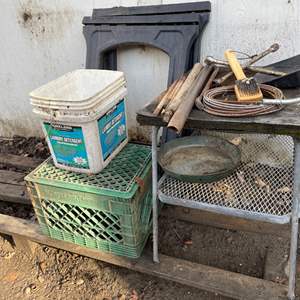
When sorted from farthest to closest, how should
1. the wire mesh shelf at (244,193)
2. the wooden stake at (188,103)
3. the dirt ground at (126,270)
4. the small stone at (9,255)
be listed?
the small stone at (9,255), the dirt ground at (126,270), the wire mesh shelf at (244,193), the wooden stake at (188,103)

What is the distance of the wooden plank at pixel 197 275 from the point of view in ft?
5.63

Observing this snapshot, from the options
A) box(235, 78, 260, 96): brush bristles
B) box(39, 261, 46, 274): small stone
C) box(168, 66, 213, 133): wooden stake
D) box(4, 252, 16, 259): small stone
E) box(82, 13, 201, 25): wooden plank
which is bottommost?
box(4, 252, 16, 259): small stone

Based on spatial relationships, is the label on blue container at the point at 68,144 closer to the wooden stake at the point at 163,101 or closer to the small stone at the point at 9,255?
the wooden stake at the point at 163,101

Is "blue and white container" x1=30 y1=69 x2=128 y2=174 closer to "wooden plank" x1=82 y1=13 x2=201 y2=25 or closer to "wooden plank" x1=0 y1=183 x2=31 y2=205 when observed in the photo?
"wooden plank" x1=82 y1=13 x2=201 y2=25

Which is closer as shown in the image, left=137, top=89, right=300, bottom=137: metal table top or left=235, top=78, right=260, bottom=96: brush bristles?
left=137, top=89, right=300, bottom=137: metal table top

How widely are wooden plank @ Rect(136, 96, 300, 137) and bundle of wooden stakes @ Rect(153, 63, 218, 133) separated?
38 millimetres

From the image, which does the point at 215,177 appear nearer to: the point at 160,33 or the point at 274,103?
the point at 274,103

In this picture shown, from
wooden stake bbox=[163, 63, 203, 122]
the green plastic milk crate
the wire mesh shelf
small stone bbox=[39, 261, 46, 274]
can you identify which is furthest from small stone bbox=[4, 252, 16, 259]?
wooden stake bbox=[163, 63, 203, 122]

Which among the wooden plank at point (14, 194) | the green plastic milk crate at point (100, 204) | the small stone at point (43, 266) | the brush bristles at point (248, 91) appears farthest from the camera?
the wooden plank at point (14, 194)

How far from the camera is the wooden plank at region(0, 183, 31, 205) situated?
2464 mm

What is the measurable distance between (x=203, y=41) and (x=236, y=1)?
0.99ft

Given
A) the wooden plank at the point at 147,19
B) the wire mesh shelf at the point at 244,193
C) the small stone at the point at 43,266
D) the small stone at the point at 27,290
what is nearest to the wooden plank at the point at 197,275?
the small stone at the point at 43,266

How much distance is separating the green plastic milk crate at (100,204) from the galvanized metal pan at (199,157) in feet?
0.62

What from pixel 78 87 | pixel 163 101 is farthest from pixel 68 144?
pixel 163 101
